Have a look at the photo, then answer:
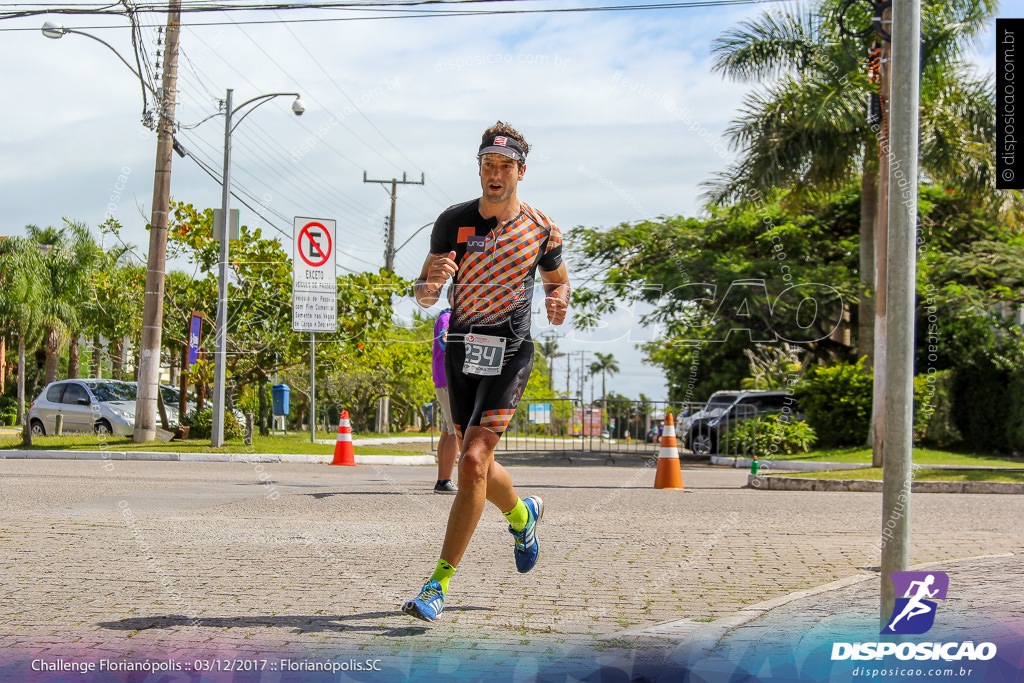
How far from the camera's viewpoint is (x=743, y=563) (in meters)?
6.40

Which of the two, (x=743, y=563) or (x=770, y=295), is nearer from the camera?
(x=743, y=563)

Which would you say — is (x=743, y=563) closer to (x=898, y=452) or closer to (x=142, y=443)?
(x=898, y=452)

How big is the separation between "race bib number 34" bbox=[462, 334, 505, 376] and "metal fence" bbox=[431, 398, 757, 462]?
1535 centimetres

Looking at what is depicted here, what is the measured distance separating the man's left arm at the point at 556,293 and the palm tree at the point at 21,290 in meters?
36.2

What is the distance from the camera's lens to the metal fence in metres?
22.0

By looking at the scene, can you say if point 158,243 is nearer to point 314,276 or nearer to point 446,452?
point 314,276

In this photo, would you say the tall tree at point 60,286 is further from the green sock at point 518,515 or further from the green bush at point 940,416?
the green sock at point 518,515

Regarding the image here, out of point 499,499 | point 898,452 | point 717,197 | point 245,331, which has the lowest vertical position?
point 499,499

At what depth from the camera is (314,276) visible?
1952cm

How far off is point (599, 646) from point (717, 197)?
19.2 m

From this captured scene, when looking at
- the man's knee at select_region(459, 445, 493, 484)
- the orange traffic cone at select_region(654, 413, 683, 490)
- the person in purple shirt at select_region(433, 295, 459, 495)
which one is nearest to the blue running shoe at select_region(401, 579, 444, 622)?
the man's knee at select_region(459, 445, 493, 484)

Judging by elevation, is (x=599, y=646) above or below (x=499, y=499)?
below

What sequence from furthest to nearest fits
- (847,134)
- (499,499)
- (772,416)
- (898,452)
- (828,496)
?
(772,416) < (847,134) < (828,496) < (499,499) < (898,452)

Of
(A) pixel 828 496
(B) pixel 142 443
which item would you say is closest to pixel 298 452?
(B) pixel 142 443
